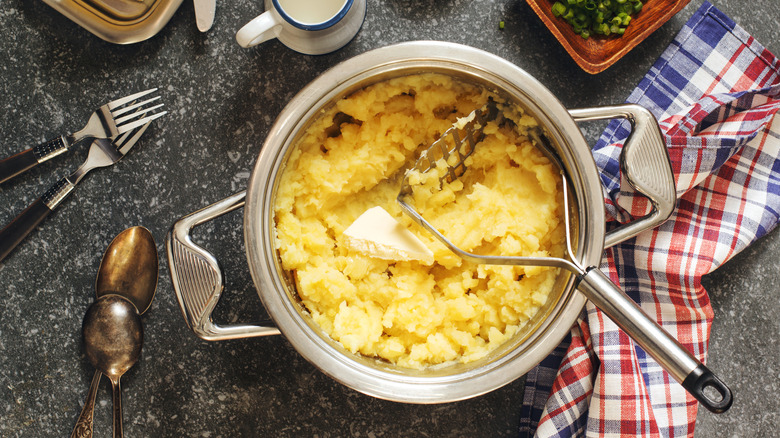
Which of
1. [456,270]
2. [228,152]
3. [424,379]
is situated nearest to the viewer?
[424,379]

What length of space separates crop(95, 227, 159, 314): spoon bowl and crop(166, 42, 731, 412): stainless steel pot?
28cm

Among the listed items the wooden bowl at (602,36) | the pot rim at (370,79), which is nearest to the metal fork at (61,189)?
the pot rim at (370,79)

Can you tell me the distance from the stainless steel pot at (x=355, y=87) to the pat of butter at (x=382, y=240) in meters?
0.18

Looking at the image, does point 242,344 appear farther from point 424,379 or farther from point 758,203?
point 758,203

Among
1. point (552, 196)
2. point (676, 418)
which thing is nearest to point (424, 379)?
point (552, 196)

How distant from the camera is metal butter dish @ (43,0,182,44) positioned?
1351mm

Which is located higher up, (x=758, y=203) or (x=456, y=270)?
(x=758, y=203)

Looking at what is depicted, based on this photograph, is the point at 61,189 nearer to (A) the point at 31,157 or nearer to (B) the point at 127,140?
(A) the point at 31,157

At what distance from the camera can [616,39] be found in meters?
1.31

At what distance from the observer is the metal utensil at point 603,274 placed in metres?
0.89

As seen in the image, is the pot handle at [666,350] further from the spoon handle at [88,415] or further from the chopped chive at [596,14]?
the spoon handle at [88,415]

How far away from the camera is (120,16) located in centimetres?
136

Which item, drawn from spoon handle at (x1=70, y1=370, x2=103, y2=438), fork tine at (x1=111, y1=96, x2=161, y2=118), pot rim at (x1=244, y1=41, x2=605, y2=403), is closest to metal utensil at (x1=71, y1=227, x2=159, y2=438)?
spoon handle at (x1=70, y1=370, x2=103, y2=438)

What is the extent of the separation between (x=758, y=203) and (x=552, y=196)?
0.54 metres
